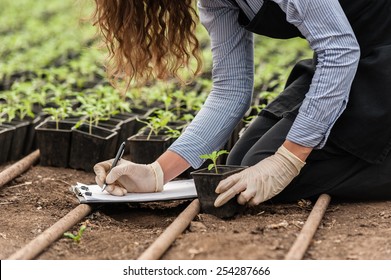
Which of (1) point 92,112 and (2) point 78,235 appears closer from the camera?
(2) point 78,235

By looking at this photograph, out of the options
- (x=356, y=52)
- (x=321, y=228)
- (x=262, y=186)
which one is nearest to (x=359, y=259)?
(x=321, y=228)

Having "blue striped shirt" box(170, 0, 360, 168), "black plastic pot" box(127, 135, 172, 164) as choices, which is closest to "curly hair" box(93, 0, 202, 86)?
"blue striped shirt" box(170, 0, 360, 168)

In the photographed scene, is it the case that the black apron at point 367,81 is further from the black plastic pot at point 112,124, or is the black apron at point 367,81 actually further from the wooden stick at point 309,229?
the black plastic pot at point 112,124

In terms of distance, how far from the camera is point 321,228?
317cm

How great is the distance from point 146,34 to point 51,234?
3.61ft

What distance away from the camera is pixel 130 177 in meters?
3.51

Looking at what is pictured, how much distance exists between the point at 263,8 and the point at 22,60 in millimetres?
3847

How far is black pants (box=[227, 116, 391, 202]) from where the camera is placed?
3.50 meters

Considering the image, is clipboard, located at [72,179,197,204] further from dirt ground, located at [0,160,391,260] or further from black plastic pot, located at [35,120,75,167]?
A: black plastic pot, located at [35,120,75,167]

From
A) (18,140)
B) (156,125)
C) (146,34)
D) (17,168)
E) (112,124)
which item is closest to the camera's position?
(146,34)

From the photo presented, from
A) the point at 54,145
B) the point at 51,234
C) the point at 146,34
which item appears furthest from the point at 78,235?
the point at 54,145

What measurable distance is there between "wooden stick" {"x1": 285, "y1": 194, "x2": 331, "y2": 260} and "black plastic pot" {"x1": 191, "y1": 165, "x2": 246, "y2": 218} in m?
0.32

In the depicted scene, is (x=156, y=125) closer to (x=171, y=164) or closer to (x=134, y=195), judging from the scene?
(x=171, y=164)

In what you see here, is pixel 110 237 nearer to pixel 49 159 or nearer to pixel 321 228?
pixel 321 228
